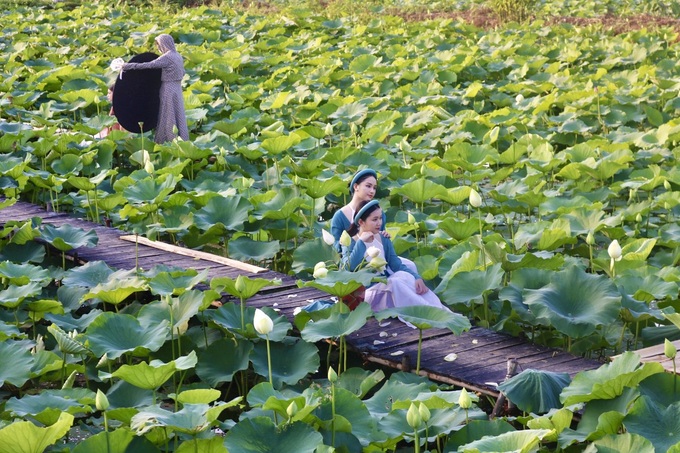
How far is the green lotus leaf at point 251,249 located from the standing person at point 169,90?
8.57 ft

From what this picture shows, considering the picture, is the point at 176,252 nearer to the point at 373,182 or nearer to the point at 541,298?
the point at 373,182

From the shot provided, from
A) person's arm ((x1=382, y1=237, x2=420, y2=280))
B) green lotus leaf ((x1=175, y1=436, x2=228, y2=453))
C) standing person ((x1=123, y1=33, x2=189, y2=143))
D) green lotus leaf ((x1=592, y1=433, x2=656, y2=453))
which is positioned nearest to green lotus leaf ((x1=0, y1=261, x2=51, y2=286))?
person's arm ((x1=382, y1=237, x2=420, y2=280))

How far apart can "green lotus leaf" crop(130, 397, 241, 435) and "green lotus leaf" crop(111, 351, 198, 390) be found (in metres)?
0.16

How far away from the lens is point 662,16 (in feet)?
47.9

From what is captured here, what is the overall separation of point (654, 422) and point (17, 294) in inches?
98.7

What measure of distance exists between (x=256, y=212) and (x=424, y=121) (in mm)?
3064

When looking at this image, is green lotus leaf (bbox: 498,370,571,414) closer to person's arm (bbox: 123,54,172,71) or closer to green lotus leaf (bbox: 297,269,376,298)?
green lotus leaf (bbox: 297,269,376,298)

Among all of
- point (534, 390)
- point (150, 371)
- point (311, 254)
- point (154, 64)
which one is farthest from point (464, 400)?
point (154, 64)

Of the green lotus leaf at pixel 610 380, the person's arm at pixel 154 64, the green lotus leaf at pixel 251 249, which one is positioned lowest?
the green lotus leaf at pixel 251 249

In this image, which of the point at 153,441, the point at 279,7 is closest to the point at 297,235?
the point at 153,441

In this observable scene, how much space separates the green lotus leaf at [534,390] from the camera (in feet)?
10.6

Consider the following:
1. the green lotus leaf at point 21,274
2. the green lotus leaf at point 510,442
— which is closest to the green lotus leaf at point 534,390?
the green lotus leaf at point 510,442

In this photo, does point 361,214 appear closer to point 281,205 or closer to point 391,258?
point 391,258

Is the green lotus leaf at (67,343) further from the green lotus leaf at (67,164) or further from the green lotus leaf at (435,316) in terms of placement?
the green lotus leaf at (67,164)
